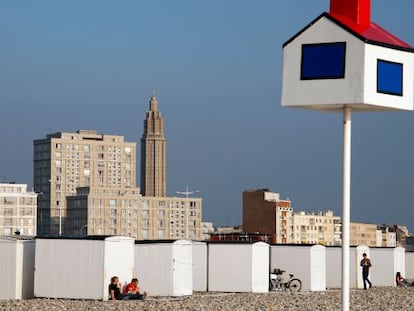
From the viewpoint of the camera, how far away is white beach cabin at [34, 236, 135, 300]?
2825cm

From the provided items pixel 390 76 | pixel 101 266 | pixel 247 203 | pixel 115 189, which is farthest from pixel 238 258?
pixel 115 189

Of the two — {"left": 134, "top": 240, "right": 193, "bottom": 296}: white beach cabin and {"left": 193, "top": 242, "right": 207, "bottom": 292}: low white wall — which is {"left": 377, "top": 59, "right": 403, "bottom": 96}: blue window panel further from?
{"left": 193, "top": 242, "right": 207, "bottom": 292}: low white wall

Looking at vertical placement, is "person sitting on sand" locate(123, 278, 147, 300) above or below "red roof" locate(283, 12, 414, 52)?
below

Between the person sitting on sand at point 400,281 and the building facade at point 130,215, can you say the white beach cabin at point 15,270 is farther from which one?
the building facade at point 130,215

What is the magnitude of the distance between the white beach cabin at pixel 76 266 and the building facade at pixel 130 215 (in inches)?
6025

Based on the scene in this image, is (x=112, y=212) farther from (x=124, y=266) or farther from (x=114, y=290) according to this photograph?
(x=114, y=290)

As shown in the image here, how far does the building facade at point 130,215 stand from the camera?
18450cm

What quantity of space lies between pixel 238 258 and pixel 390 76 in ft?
82.4

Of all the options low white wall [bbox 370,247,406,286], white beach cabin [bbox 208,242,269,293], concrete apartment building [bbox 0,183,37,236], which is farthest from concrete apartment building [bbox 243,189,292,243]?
white beach cabin [bbox 208,242,269,293]

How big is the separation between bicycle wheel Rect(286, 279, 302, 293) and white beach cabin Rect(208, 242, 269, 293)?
4.59 ft

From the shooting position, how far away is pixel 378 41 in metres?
8.83

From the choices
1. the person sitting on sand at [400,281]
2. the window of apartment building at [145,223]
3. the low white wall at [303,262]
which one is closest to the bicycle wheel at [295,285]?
the low white wall at [303,262]

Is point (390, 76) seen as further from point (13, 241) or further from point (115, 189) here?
point (115, 189)

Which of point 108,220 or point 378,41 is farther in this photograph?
point 108,220
